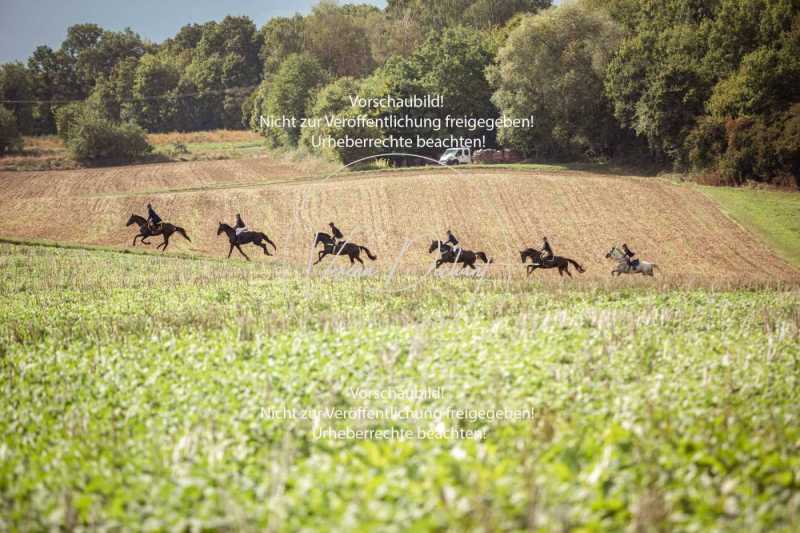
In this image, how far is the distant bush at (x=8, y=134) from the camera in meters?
69.0

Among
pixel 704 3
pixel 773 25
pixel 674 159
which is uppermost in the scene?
pixel 704 3

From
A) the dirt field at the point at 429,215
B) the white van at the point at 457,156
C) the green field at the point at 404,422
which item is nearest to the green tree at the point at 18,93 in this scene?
the dirt field at the point at 429,215

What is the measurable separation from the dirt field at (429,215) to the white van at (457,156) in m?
7.37

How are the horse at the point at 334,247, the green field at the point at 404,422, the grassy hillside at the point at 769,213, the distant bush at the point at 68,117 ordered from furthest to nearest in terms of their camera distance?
the distant bush at the point at 68,117 < the grassy hillside at the point at 769,213 < the horse at the point at 334,247 < the green field at the point at 404,422

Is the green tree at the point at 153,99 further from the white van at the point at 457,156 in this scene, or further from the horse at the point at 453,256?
the horse at the point at 453,256

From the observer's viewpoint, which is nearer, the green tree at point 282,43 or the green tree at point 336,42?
the green tree at point 336,42

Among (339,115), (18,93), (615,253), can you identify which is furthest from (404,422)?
(18,93)

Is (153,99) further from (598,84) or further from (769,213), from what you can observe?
(769,213)

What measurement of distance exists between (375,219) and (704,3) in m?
40.8

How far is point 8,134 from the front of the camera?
2766 inches

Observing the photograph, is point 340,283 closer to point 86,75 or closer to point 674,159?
point 674,159

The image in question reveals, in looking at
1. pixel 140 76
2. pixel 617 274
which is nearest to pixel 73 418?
pixel 617 274

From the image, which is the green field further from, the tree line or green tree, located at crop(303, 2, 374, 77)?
green tree, located at crop(303, 2, 374, 77)

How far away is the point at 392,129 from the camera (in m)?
65.8
